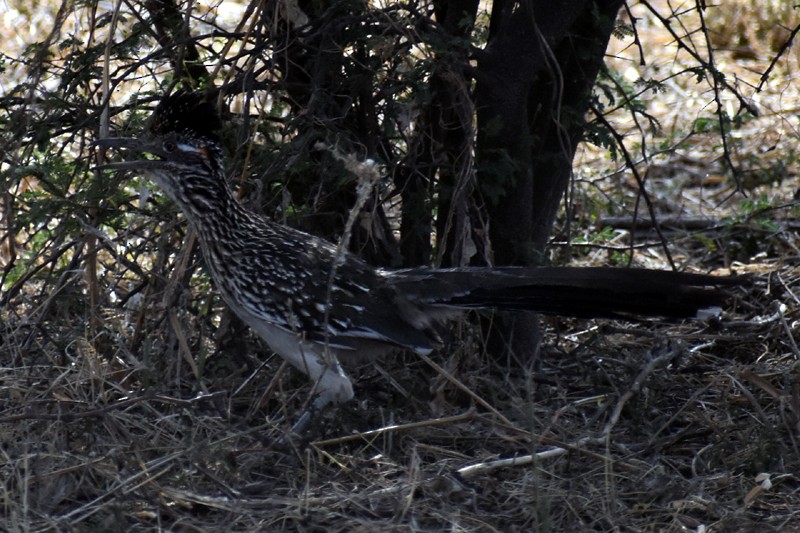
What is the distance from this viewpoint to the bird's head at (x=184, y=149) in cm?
473

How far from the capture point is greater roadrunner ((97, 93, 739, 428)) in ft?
14.7

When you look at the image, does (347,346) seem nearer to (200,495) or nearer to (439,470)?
(439,470)

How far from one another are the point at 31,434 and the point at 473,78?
2348mm

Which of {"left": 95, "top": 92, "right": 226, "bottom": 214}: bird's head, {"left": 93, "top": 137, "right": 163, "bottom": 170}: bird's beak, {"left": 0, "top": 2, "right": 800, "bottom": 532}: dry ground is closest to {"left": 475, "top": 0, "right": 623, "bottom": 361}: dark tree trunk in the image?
{"left": 0, "top": 2, "right": 800, "bottom": 532}: dry ground

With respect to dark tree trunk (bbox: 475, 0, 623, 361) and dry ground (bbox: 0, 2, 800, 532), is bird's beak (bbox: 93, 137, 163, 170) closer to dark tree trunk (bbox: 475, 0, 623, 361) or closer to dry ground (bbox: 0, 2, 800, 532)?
dry ground (bbox: 0, 2, 800, 532)

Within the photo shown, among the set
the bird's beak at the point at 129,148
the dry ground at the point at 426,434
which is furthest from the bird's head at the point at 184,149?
the dry ground at the point at 426,434

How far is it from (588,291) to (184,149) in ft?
5.80

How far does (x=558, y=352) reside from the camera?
18.5ft

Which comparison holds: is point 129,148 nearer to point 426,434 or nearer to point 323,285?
point 323,285

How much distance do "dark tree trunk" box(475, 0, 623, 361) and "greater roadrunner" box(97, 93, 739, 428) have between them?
59 centimetres

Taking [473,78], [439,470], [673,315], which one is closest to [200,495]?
[439,470]

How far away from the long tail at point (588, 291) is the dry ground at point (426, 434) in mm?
357

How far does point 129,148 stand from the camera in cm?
474

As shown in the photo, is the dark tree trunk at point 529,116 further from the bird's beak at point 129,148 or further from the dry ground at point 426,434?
the bird's beak at point 129,148
